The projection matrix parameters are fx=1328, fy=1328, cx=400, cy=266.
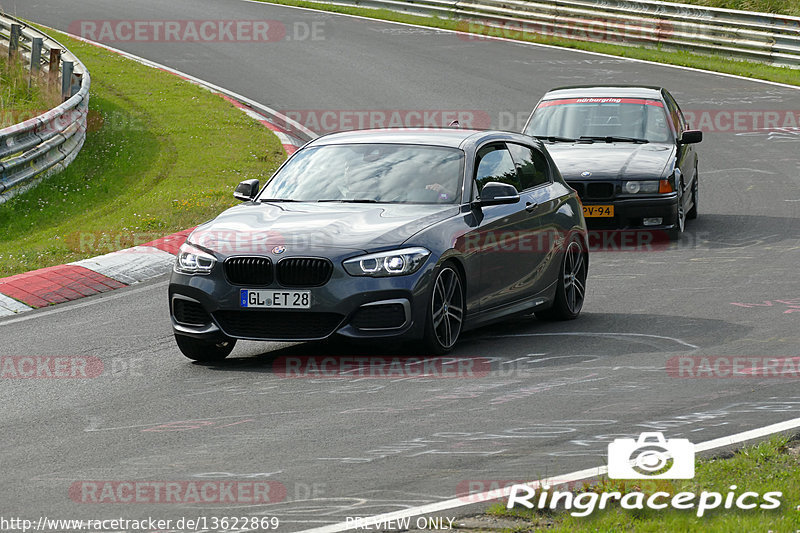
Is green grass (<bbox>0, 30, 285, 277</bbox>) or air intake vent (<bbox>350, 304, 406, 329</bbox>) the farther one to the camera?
green grass (<bbox>0, 30, 285, 277</bbox>)

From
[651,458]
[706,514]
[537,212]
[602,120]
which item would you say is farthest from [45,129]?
[706,514]

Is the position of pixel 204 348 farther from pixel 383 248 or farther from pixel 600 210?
pixel 600 210

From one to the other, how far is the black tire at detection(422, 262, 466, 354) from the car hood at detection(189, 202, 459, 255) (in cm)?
39

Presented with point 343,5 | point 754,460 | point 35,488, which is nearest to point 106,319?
point 35,488

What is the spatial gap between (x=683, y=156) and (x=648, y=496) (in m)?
11.0

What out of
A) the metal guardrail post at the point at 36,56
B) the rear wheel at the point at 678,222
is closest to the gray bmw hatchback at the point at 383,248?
the rear wheel at the point at 678,222

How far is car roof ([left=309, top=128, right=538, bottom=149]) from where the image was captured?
409 inches

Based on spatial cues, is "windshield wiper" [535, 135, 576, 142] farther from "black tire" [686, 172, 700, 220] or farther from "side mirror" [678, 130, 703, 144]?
"black tire" [686, 172, 700, 220]

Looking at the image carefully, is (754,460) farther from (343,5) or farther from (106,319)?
(343,5)

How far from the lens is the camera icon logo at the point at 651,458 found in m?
5.95

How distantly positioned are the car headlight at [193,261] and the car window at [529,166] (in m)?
2.90

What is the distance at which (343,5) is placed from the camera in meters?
39.4

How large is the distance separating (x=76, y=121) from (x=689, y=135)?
889 cm

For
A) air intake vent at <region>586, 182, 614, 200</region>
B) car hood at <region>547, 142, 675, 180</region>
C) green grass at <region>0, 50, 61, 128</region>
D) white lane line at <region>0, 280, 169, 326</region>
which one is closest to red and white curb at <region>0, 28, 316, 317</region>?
white lane line at <region>0, 280, 169, 326</region>
